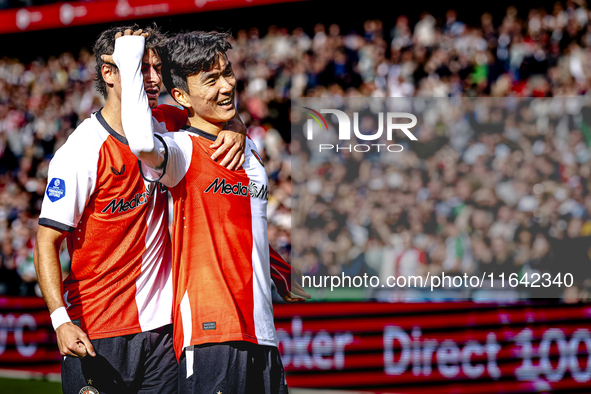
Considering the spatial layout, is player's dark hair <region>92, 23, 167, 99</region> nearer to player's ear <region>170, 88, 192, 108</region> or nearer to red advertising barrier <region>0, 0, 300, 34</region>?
player's ear <region>170, 88, 192, 108</region>

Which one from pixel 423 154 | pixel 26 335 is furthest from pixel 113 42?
pixel 423 154

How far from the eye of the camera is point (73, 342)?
2.43 m

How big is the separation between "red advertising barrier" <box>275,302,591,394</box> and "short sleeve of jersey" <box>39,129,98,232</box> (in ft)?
14.2

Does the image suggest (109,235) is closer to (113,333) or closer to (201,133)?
(113,333)

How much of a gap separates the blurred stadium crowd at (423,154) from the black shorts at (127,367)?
16.6 ft

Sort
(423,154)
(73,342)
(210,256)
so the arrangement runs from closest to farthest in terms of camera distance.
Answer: (73,342), (210,256), (423,154)

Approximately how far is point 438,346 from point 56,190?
4781 mm

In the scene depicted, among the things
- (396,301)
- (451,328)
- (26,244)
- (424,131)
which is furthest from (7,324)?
(424,131)

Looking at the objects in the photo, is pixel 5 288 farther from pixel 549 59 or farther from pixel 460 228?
pixel 549 59

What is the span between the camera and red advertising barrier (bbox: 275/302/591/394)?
610 cm

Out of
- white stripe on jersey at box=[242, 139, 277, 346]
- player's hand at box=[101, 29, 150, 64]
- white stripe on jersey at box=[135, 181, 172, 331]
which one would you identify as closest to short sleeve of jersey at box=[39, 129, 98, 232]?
white stripe on jersey at box=[135, 181, 172, 331]

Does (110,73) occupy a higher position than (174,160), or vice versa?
(110,73)

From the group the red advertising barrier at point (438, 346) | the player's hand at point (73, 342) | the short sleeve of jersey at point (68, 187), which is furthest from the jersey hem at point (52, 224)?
the red advertising barrier at point (438, 346)

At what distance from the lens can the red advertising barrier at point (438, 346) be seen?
20.0 ft
